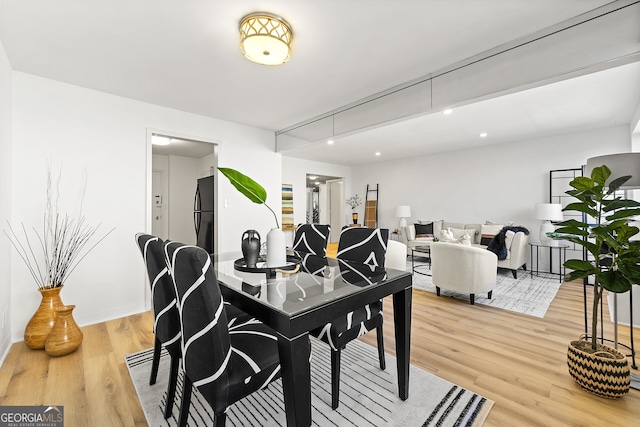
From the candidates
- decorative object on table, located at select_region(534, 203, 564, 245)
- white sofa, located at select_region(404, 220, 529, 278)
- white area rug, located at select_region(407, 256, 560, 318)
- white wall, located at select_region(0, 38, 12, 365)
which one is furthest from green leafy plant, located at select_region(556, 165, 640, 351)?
white wall, located at select_region(0, 38, 12, 365)

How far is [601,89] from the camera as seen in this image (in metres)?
3.10

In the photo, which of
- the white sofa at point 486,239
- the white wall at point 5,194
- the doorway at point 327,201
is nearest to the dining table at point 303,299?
the white wall at point 5,194

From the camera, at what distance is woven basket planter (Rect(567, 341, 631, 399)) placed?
5.41 feet

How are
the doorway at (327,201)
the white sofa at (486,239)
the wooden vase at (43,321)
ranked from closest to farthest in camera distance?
the wooden vase at (43,321), the white sofa at (486,239), the doorway at (327,201)

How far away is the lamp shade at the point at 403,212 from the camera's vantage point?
6781mm

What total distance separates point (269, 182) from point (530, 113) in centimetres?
380

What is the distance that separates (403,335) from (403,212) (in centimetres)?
544

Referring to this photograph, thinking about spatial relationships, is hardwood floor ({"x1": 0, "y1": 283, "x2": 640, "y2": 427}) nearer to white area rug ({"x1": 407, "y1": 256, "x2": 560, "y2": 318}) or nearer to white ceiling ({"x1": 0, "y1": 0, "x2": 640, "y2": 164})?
white area rug ({"x1": 407, "y1": 256, "x2": 560, "y2": 318})

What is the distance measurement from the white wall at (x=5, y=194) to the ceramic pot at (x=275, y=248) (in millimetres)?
2145

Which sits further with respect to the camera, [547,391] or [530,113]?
[530,113]

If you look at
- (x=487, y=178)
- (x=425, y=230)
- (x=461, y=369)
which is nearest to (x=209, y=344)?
(x=461, y=369)

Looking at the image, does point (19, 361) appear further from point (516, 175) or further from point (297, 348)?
point (516, 175)

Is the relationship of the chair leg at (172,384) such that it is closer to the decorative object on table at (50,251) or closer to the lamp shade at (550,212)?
the decorative object on table at (50,251)

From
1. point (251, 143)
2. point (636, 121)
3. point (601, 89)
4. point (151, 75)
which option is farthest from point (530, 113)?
point (151, 75)
